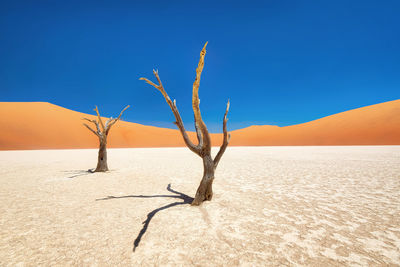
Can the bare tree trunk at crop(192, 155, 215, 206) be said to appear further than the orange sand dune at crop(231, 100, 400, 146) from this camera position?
No

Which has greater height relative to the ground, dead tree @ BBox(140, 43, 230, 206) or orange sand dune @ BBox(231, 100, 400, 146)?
orange sand dune @ BBox(231, 100, 400, 146)

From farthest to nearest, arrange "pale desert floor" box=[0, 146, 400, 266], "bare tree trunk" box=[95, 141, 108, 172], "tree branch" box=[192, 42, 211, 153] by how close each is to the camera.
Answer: "bare tree trunk" box=[95, 141, 108, 172]
"tree branch" box=[192, 42, 211, 153]
"pale desert floor" box=[0, 146, 400, 266]

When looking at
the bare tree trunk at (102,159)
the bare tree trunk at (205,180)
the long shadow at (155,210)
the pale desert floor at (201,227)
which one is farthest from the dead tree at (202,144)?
the bare tree trunk at (102,159)

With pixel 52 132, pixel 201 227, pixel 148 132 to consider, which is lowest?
pixel 201 227

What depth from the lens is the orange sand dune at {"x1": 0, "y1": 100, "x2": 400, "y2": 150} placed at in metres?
36.6

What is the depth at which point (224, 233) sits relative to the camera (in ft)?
9.53

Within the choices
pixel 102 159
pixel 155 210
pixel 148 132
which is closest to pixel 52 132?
pixel 148 132

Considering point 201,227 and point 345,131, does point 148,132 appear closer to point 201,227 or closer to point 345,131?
point 345,131

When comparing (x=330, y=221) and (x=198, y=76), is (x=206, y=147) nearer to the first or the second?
(x=198, y=76)

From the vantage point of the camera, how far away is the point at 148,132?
191 ft

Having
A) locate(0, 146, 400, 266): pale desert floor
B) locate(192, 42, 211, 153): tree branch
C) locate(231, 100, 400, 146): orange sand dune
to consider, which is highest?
locate(231, 100, 400, 146): orange sand dune

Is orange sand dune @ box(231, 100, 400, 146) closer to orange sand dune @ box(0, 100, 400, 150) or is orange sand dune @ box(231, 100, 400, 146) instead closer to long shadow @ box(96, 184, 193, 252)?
orange sand dune @ box(0, 100, 400, 150)

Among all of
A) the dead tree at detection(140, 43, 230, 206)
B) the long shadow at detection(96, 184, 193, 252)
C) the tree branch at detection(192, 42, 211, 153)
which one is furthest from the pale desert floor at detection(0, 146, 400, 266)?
the tree branch at detection(192, 42, 211, 153)

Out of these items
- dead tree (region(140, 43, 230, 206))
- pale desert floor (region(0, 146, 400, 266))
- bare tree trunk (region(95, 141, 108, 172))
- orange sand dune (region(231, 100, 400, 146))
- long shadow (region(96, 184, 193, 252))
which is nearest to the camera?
pale desert floor (region(0, 146, 400, 266))
